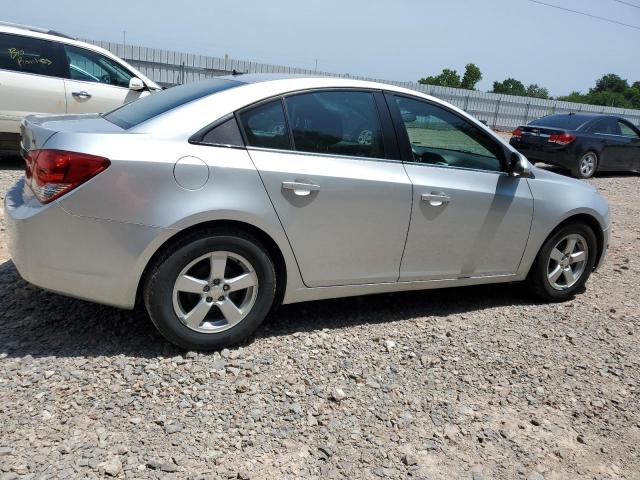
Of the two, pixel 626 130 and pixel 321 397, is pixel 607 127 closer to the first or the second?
pixel 626 130

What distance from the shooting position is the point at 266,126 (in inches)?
140

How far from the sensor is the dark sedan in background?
12969mm

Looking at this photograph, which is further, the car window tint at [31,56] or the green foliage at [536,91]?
the green foliage at [536,91]

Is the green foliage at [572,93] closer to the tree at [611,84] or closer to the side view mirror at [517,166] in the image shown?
the tree at [611,84]

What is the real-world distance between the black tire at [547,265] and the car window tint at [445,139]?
85 cm

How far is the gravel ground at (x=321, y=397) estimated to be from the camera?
2703 mm

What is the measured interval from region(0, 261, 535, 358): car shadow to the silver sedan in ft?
0.97

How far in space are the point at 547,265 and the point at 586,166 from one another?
9.58 metres

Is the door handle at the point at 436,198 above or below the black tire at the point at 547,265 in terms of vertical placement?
above

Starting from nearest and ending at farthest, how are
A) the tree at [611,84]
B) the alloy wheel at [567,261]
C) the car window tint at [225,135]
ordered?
the car window tint at [225,135], the alloy wheel at [567,261], the tree at [611,84]

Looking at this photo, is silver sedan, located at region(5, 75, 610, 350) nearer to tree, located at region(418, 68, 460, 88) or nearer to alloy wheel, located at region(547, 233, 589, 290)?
alloy wheel, located at region(547, 233, 589, 290)

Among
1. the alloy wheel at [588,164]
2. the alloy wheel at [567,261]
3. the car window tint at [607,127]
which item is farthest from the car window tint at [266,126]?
the car window tint at [607,127]

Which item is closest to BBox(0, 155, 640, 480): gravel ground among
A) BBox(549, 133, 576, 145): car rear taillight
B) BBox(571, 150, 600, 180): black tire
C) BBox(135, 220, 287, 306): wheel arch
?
BBox(135, 220, 287, 306): wheel arch

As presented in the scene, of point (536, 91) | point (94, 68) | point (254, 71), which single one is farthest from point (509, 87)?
point (94, 68)
